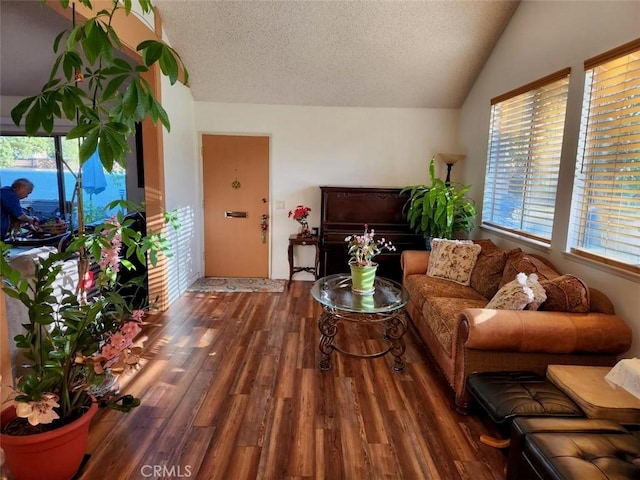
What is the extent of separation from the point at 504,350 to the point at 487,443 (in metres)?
0.51

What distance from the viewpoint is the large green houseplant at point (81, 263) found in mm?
1437

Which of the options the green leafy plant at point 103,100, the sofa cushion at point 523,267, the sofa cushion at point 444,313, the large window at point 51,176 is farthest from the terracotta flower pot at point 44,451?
the large window at point 51,176

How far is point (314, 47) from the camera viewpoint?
4129mm

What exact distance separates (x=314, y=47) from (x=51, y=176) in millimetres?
4390

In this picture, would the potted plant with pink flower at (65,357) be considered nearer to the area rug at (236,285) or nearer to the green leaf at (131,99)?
the green leaf at (131,99)

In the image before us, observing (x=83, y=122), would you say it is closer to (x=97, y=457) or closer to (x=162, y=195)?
(x=97, y=457)

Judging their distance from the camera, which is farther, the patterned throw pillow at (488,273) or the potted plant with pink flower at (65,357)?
the patterned throw pillow at (488,273)

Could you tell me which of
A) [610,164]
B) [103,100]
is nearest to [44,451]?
[103,100]

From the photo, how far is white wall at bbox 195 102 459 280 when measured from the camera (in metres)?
5.01

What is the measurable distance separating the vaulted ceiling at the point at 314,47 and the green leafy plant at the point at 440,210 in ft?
4.30

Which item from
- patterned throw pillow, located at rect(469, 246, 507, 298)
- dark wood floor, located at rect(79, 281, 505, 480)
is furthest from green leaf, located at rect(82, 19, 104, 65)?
patterned throw pillow, located at rect(469, 246, 507, 298)

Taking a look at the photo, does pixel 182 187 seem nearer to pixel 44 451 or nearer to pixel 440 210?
pixel 440 210

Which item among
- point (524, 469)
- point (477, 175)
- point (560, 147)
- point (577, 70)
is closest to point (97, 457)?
point (524, 469)

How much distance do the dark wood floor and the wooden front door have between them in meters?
1.93
